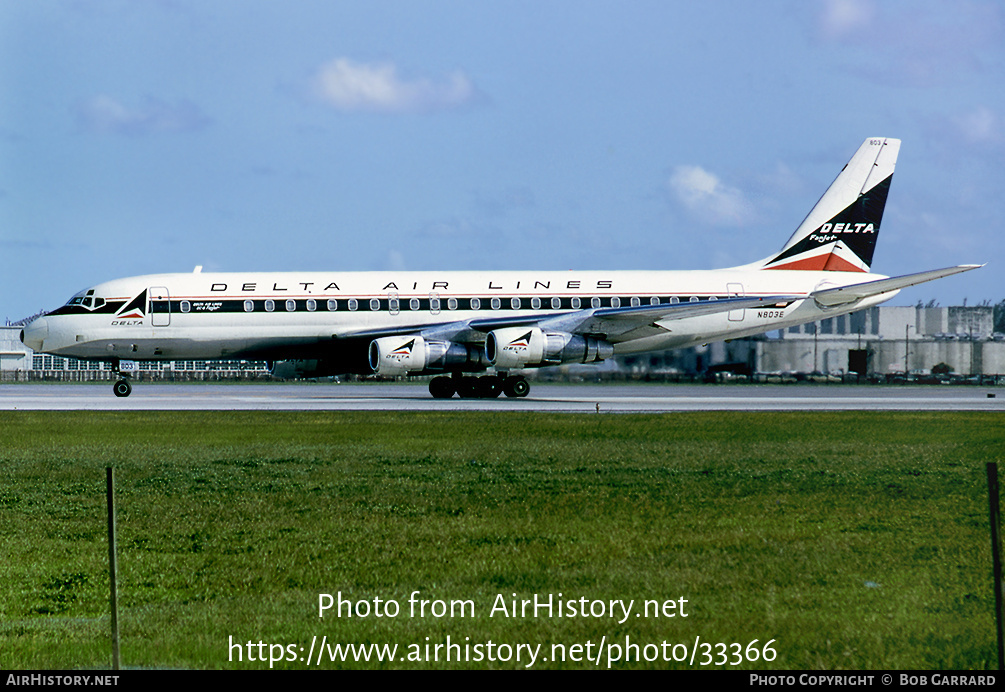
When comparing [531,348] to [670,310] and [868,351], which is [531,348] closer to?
[670,310]

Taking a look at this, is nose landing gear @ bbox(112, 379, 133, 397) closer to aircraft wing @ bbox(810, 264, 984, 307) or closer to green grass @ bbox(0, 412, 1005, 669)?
green grass @ bbox(0, 412, 1005, 669)

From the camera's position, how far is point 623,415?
2712 cm

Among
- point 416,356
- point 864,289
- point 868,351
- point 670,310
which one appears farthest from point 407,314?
point 868,351

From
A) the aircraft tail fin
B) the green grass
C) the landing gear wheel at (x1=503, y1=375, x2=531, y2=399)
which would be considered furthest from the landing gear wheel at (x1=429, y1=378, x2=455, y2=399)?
the green grass

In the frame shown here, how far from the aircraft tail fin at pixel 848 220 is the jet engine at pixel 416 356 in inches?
490

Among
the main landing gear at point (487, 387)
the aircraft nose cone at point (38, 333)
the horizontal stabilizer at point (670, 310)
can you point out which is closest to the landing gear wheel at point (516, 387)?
the main landing gear at point (487, 387)

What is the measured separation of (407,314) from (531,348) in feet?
15.9

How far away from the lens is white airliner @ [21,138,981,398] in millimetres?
34500

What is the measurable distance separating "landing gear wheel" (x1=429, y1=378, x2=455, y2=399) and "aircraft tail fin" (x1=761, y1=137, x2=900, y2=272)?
1212 cm

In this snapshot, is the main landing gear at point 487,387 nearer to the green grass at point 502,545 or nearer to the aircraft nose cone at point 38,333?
the aircraft nose cone at point 38,333

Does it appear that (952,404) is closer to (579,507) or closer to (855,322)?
(579,507)

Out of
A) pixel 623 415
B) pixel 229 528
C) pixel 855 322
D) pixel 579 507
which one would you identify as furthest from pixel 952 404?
pixel 855 322

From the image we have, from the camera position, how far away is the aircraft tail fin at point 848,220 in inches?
1543
